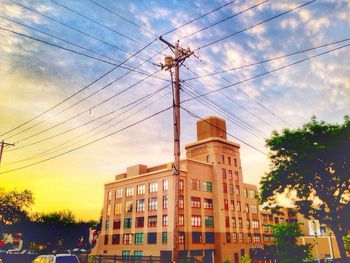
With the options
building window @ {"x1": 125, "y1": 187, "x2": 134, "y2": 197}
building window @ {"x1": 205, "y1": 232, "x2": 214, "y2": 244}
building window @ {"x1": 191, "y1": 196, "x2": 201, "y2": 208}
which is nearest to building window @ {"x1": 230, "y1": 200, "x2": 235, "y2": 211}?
building window @ {"x1": 205, "y1": 232, "x2": 214, "y2": 244}

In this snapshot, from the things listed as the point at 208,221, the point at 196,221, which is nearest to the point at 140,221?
the point at 196,221

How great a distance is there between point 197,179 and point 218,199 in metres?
6.12

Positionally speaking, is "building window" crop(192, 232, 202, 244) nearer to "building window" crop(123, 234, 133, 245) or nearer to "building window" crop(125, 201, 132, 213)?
"building window" crop(123, 234, 133, 245)

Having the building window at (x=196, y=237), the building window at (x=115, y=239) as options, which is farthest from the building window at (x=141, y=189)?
the building window at (x=196, y=237)

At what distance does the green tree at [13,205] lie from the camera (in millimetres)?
78000

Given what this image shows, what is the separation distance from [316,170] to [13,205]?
80.3 meters

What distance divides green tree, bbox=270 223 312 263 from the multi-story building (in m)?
24.0

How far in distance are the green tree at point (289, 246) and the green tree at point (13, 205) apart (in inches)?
2829

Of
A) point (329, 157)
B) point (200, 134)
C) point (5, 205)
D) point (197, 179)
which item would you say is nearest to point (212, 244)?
point (197, 179)

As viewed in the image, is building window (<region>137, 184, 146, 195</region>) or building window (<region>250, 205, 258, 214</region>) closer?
building window (<region>137, 184, 146, 195</region>)

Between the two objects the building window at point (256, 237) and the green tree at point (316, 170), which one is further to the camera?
the building window at point (256, 237)

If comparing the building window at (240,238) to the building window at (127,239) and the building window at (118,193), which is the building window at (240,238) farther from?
the building window at (118,193)

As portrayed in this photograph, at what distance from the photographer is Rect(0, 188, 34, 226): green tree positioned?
7800 cm

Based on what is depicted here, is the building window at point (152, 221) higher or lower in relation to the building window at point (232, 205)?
lower
